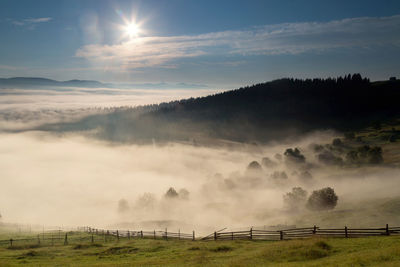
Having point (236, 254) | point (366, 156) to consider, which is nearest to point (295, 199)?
point (366, 156)

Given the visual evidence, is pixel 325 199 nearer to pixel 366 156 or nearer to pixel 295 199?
pixel 295 199

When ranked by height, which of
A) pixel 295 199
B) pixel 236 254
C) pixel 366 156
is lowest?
pixel 236 254

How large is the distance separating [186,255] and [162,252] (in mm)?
7600

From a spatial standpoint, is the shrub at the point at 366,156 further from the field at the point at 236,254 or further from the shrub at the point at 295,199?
the field at the point at 236,254

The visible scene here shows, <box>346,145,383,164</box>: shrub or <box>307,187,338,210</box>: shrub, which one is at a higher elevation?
<box>346,145,383,164</box>: shrub

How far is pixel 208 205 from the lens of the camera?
605 ft

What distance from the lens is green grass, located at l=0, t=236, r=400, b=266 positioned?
1375 inches

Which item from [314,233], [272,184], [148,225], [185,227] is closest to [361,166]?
[272,184]

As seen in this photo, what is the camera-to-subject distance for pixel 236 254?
46.1 meters

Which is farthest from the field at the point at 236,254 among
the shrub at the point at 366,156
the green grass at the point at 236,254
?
the shrub at the point at 366,156

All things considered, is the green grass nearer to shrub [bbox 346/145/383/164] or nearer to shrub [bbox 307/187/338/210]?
shrub [bbox 307/187/338/210]

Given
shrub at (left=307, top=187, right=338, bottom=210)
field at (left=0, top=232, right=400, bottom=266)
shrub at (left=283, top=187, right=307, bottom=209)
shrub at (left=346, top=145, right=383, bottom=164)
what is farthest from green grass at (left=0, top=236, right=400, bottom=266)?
shrub at (left=346, top=145, right=383, bottom=164)

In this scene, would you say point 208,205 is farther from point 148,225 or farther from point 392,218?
point 392,218

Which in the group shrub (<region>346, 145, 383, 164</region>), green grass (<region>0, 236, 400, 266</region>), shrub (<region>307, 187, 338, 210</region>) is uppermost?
shrub (<region>346, 145, 383, 164</region>)
